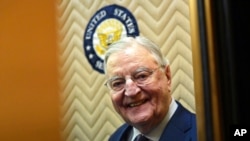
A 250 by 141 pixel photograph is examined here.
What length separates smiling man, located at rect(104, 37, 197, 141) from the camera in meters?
0.66

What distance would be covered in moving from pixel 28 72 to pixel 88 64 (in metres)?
0.14

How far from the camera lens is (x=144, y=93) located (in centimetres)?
66

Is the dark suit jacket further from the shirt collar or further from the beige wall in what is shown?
the beige wall

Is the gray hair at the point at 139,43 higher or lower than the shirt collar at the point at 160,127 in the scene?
higher

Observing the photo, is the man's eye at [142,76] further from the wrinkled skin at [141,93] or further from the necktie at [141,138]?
the necktie at [141,138]

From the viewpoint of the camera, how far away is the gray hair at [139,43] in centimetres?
68

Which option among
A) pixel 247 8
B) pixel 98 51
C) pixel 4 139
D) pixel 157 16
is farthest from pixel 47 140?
pixel 247 8

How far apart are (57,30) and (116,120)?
0.22 metres

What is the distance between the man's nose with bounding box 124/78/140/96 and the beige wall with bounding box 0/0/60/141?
0.17 m

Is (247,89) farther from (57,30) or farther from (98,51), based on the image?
(57,30)

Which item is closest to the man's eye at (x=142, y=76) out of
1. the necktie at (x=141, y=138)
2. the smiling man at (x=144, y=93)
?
the smiling man at (x=144, y=93)

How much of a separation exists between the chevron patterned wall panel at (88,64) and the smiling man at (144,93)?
0.06ft

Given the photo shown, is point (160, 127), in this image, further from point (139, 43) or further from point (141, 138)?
point (139, 43)

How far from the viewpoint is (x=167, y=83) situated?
673 mm
